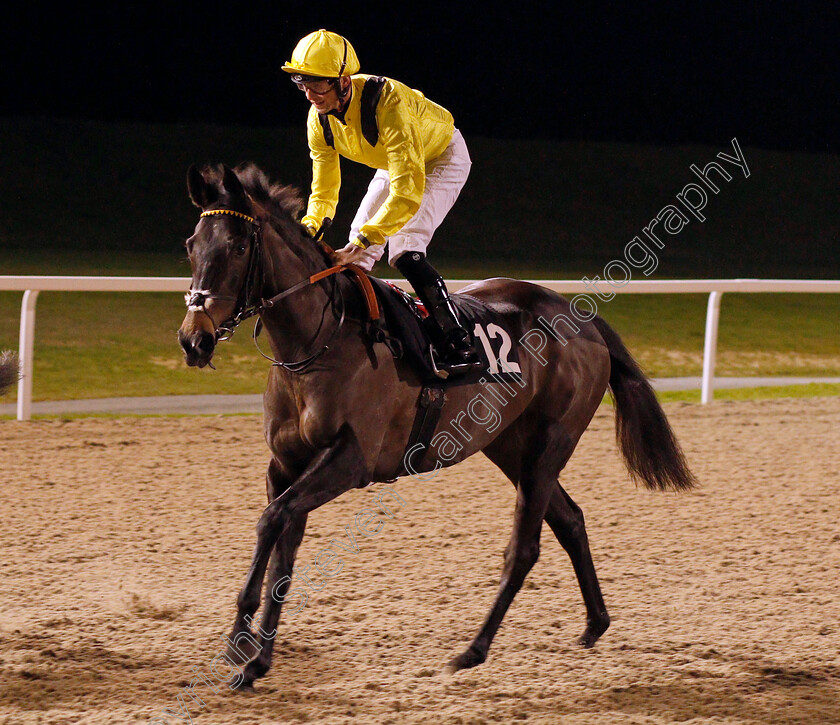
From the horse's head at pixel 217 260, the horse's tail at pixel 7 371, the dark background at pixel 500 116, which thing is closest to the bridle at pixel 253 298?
the horse's head at pixel 217 260

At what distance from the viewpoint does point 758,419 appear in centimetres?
729

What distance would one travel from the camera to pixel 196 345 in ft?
8.51

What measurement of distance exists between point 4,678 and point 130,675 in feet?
1.16

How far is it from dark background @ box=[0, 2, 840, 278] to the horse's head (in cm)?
1469

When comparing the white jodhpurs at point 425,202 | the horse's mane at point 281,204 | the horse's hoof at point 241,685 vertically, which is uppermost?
the white jodhpurs at point 425,202

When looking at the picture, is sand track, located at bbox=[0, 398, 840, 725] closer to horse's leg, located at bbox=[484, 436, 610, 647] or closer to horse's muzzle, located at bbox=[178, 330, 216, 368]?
horse's leg, located at bbox=[484, 436, 610, 647]

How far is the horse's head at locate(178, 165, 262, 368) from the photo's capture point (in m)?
2.62

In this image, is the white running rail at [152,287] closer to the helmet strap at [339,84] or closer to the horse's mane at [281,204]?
the horse's mane at [281,204]

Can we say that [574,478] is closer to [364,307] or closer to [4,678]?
[364,307]

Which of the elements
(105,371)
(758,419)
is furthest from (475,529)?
(105,371)

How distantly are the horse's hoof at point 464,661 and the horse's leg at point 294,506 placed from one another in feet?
1.87

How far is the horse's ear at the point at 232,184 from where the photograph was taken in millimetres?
2725

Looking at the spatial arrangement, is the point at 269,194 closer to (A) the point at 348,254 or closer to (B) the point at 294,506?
(A) the point at 348,254

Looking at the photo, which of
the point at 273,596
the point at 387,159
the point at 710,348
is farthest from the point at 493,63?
the point at 273,596
